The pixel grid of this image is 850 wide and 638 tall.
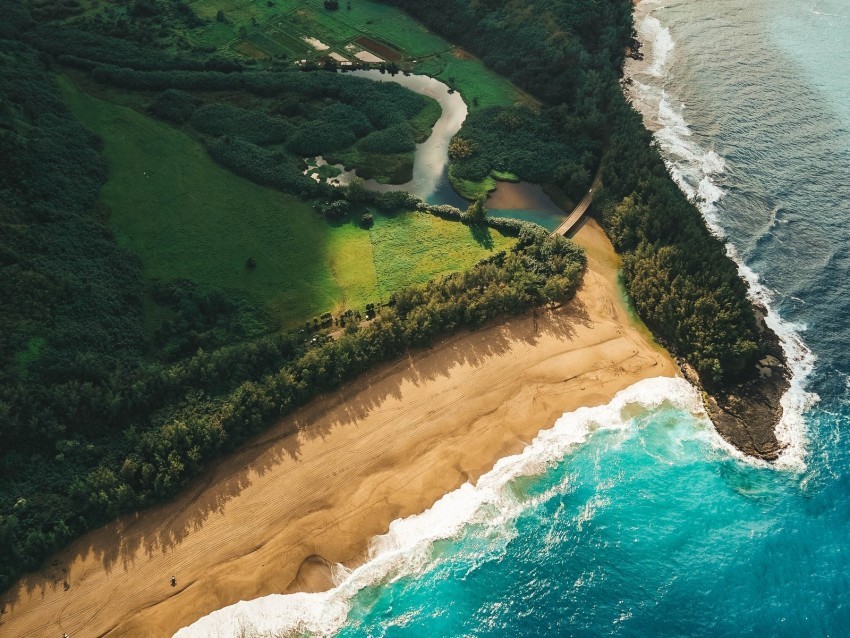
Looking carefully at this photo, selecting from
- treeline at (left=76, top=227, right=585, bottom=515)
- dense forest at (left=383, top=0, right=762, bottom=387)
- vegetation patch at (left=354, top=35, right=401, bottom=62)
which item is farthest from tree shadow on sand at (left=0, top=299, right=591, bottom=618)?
vegetation patch at (left=354, top=35, right=401, bottom=62)

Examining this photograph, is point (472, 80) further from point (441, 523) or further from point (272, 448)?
point (441, 523)

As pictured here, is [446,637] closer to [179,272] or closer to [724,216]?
[179,272]

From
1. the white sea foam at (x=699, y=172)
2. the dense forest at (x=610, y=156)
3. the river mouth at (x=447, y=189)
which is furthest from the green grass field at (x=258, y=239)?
the white sea foam at (x=699, y=172)

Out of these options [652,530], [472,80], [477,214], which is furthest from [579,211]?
[652,530]

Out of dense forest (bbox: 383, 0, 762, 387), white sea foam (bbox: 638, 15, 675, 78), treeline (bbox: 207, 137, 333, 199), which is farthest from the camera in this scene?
white sea foam (bbox: 638, 15, 675, 78)

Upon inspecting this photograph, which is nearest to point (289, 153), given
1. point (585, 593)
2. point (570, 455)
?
point (570, 455)

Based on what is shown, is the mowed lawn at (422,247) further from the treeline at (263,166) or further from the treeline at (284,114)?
the treeline at (284,114)

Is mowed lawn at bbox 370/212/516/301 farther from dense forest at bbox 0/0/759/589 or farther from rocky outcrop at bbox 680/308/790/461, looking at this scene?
rocky outcrop at bbox 680/308/790/461
